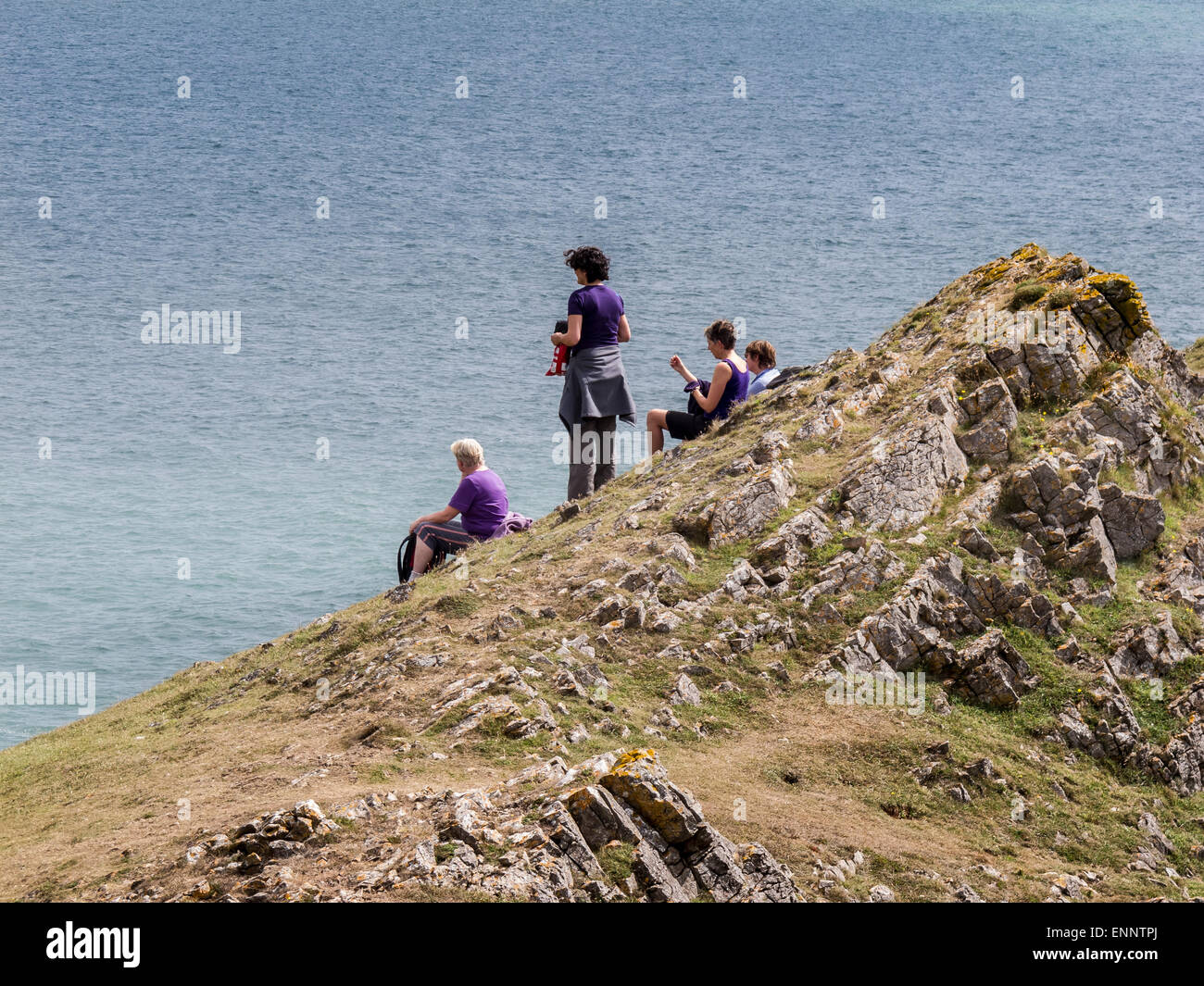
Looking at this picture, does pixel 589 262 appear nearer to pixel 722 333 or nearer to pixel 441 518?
pixel 722 333

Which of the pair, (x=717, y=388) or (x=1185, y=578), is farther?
(x=717, y=388)

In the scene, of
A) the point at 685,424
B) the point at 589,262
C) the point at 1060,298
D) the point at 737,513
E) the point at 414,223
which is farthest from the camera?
the point at 414,223

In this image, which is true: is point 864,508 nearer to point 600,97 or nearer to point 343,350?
point 343,350

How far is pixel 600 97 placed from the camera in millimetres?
71125

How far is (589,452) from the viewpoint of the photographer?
57.8 ft

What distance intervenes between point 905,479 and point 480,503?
5.55 metres

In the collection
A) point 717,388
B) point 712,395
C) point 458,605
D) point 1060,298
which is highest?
point 1060,298

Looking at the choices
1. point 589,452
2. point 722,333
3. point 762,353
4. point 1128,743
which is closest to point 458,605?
point 589,452

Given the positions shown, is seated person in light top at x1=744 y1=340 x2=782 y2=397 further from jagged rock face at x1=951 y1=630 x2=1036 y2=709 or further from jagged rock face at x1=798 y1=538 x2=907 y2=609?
jagged rock face at x1=951 y1=630 x2=1036 y2=709

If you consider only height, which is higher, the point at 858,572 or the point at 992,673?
the point at 858,572

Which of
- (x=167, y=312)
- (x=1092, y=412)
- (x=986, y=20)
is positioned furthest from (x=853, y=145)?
(x=1092, y=412)

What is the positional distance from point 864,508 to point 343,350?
3639 centimetres

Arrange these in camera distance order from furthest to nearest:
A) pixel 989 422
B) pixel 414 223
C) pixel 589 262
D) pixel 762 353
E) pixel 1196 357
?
pixel 414 223 → pixel 1196 357 → pixel 762 353 → pixel 589 262 → pixel 989 422

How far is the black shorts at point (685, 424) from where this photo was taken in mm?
17812
